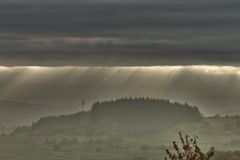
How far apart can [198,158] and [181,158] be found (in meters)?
2.64

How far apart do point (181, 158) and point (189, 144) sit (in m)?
2.75

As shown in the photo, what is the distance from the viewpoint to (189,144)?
240 feet

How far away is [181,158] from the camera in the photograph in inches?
2795

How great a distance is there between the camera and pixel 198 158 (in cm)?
6906
